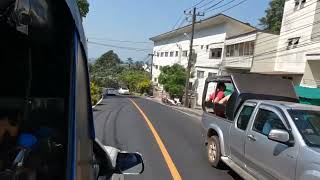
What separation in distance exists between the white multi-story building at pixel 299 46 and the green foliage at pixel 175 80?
22543 millimetres

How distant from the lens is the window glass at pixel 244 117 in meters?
8.24

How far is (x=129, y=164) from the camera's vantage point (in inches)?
132

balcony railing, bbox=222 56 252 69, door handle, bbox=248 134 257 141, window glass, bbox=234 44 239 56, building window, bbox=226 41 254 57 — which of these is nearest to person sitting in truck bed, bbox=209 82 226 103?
door handle, bbox=248 134 257 141

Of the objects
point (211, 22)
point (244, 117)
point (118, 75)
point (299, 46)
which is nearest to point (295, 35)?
point (299, 46)

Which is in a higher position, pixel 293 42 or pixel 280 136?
pixel 293 42

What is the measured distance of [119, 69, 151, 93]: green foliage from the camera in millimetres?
88000

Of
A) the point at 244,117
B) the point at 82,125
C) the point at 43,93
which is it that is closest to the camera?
the point at 82,125

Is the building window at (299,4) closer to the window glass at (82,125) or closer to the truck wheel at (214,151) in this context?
the truck wheel at (214,151)

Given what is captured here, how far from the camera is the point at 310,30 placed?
103ft

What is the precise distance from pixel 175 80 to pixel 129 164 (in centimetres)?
5739

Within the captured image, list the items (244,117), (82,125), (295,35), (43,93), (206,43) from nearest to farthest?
(82,125), (43,93), (244,117), (295,35), (206,43)

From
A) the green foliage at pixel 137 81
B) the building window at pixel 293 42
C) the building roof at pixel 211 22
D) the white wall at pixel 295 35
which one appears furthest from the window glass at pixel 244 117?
the green foliage at pixel 137 81

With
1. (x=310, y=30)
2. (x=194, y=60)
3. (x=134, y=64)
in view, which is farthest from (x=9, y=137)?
(x=134, y=64)

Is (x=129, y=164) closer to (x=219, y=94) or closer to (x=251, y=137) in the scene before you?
(x=251, y=137)
